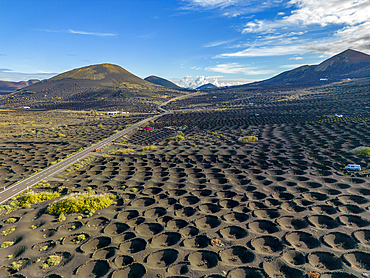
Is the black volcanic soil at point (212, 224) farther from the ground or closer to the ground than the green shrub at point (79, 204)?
closer to the ground

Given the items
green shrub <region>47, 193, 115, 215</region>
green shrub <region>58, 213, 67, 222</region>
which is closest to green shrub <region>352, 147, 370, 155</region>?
green shrub <region>47, 193, 115, 215</region>

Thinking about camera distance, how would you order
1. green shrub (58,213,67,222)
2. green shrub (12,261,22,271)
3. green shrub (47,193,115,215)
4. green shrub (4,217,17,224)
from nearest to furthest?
green shrub (12,261,22,271)
green shrub (58,213,67,222)
green shrub (4,217,17,224)
green shrub (47,193,115,215)

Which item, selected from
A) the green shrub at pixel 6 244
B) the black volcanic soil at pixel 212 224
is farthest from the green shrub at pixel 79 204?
the green shrub at pixel 6 244

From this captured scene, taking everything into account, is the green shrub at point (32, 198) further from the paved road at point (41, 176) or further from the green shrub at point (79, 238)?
the green shrub at point (79, 238)

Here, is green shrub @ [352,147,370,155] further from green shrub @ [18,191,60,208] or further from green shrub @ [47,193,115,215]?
green shrub @ [18,191,60,208]

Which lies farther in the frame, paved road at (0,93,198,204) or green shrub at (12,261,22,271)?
paved road at (0,93,198,204)

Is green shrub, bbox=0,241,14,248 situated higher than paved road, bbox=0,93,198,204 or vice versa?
paved road, bbox=0,93,198,204
